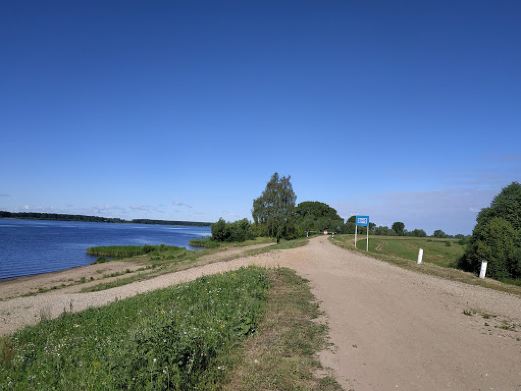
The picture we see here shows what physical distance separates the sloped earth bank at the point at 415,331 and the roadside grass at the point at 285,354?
0.97 ft

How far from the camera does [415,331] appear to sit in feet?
28.1

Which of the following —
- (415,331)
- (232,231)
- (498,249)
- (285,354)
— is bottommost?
(285,354)

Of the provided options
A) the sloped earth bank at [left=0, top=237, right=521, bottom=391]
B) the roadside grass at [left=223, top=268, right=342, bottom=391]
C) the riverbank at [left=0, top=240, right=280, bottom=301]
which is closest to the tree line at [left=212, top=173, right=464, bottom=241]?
the riverbank at [left=0, top=240, right=280, bottom=301]

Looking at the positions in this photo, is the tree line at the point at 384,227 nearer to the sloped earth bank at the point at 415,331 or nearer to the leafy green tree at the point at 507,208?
the leafy green tree at the point at 507,208

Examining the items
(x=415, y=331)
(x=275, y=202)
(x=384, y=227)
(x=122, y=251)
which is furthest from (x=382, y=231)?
(x=415, y=331)

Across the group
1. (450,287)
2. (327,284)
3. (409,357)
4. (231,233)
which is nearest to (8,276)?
(327,284)

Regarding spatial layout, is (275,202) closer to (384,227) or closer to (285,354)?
(384,227)

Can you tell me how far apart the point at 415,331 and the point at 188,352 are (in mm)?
5147

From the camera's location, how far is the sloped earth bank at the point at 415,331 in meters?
6.05

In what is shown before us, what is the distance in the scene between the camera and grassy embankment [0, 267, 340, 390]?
5055 millimetres

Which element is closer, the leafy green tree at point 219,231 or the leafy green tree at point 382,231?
the leafy green tree at point 219,231

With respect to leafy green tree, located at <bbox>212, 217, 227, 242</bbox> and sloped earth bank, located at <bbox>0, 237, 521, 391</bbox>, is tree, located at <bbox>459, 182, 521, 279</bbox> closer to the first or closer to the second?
sloped earth bank, located at <bbox>0, 237, 521, 391</bbox>

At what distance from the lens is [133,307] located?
12094mm

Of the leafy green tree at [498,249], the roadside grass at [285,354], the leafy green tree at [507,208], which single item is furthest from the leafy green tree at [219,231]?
the roadside grass at [285,354]
